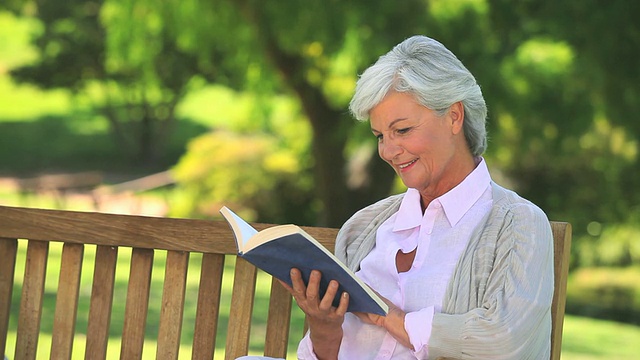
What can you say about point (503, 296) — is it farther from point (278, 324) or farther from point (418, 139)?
point (278, 324)

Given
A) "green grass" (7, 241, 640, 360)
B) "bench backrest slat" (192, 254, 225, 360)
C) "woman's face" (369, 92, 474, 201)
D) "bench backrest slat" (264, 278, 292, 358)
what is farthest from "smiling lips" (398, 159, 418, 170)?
"green grass" (7, 241, 640, 360)

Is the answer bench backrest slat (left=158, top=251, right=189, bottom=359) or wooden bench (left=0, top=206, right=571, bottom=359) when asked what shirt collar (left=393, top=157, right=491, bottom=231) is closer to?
wooden bench (left=0, top=206, right=571, bottom=359)

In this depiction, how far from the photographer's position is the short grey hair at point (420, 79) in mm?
2627

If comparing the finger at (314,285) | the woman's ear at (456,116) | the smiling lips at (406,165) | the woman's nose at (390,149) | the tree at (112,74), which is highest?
the tree at (112,74)

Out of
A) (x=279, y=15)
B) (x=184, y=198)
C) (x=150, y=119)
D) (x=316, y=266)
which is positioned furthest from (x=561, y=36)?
(x=150, y=119)

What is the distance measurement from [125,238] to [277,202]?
11767 mm

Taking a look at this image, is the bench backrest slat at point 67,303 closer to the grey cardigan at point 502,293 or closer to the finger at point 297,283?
the finger at point 297,283

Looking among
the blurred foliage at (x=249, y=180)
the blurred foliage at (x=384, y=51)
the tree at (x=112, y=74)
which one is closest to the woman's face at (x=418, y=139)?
the blurred foliage at (x=384, y=51)

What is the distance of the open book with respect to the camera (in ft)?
7.46

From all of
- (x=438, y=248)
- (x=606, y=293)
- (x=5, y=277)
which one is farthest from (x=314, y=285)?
(x=606, y=293)

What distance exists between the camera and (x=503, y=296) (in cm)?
250

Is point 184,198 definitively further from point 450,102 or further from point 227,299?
point 450,102

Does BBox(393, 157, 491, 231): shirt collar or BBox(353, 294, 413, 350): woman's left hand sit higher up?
BBox(393, 157, 491, 231): shirt collar

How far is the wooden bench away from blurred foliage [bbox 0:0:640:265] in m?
5.74
